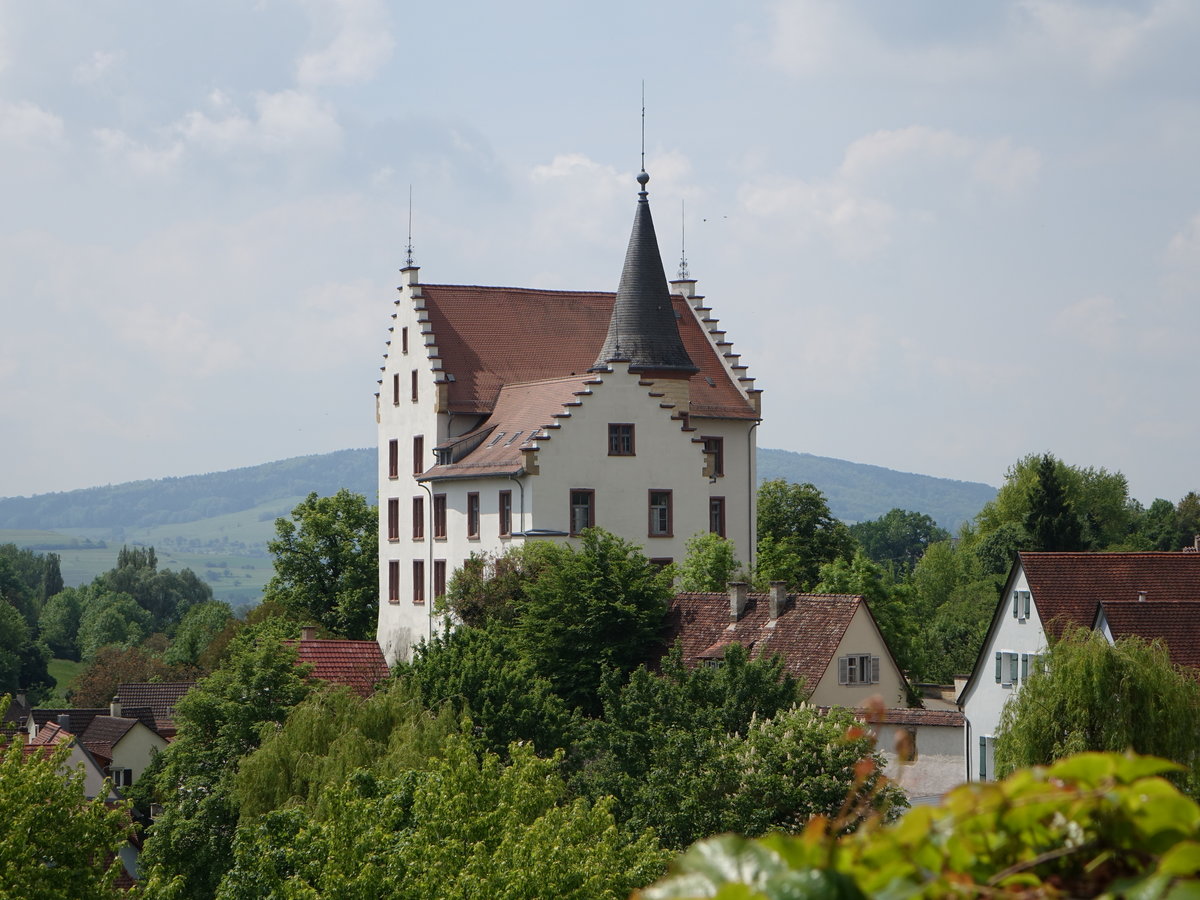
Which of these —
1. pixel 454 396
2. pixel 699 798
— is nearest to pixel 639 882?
pixel 699 798

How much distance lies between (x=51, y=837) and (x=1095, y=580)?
93.5 feet

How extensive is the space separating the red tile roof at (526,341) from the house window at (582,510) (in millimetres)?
6970

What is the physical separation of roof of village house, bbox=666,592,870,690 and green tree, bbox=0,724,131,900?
18.4m

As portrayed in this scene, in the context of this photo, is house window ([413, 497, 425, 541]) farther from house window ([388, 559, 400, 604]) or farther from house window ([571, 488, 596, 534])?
house window ([571, 488, 596, 534])

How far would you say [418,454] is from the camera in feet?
214

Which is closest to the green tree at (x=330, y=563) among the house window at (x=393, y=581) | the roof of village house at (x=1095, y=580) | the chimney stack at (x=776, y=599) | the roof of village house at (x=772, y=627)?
the house window at (x=393, y=581)

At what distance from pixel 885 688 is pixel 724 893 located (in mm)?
49875

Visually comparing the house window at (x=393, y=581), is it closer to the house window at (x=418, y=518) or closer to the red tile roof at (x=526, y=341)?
the house window at (x=418, y=518)

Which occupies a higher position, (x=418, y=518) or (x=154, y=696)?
(x=418, y=518)

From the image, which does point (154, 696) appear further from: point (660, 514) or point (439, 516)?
point (660, 514)

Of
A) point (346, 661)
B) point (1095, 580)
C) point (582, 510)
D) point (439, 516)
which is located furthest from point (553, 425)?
point (1095, 580)

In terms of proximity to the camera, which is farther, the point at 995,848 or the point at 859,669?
the point at 859,669

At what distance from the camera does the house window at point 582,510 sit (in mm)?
58469

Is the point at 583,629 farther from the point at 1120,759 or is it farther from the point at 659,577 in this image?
the point at 1120,759
